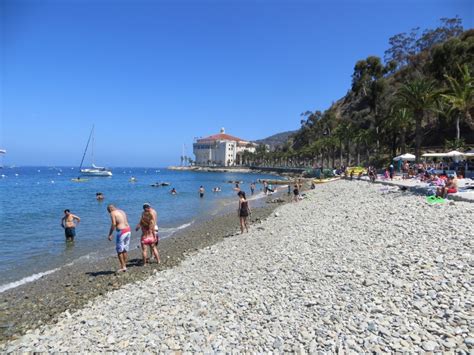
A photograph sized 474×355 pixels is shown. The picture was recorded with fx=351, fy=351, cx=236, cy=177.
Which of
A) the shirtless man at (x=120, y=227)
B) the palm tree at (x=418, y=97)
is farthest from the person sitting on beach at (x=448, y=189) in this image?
the palm tree at (x=418, y=97)

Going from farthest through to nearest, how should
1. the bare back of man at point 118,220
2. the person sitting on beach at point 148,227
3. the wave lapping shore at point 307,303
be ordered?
the person sitting on beach at point 148,227 → the bare back of man at point 118,220 → the wave lapping shore at point 307,303

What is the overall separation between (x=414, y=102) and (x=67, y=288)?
31861 mm

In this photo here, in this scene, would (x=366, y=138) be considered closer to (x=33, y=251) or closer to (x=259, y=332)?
(x=33, y=251)

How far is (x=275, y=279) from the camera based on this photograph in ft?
25.7

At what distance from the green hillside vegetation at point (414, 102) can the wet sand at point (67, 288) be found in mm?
26238

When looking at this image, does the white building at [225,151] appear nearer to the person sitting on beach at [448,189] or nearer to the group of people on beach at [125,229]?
the person sitting on beach at [448,189]

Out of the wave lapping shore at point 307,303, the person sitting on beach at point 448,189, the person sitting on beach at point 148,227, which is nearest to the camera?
the wave lapping shore at point 307,303

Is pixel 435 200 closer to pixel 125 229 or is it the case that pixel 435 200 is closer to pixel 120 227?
pixel 125 229

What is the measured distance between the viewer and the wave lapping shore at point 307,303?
522cm

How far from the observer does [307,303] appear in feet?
20.9

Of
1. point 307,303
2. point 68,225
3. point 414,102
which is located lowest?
point 68,225

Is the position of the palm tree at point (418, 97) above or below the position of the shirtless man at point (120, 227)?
above

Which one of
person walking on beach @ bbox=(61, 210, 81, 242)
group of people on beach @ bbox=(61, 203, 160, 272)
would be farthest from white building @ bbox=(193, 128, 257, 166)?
group of people on beach @ bbox=(61, 203, 160, 272)

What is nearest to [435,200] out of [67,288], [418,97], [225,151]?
[67,288]
